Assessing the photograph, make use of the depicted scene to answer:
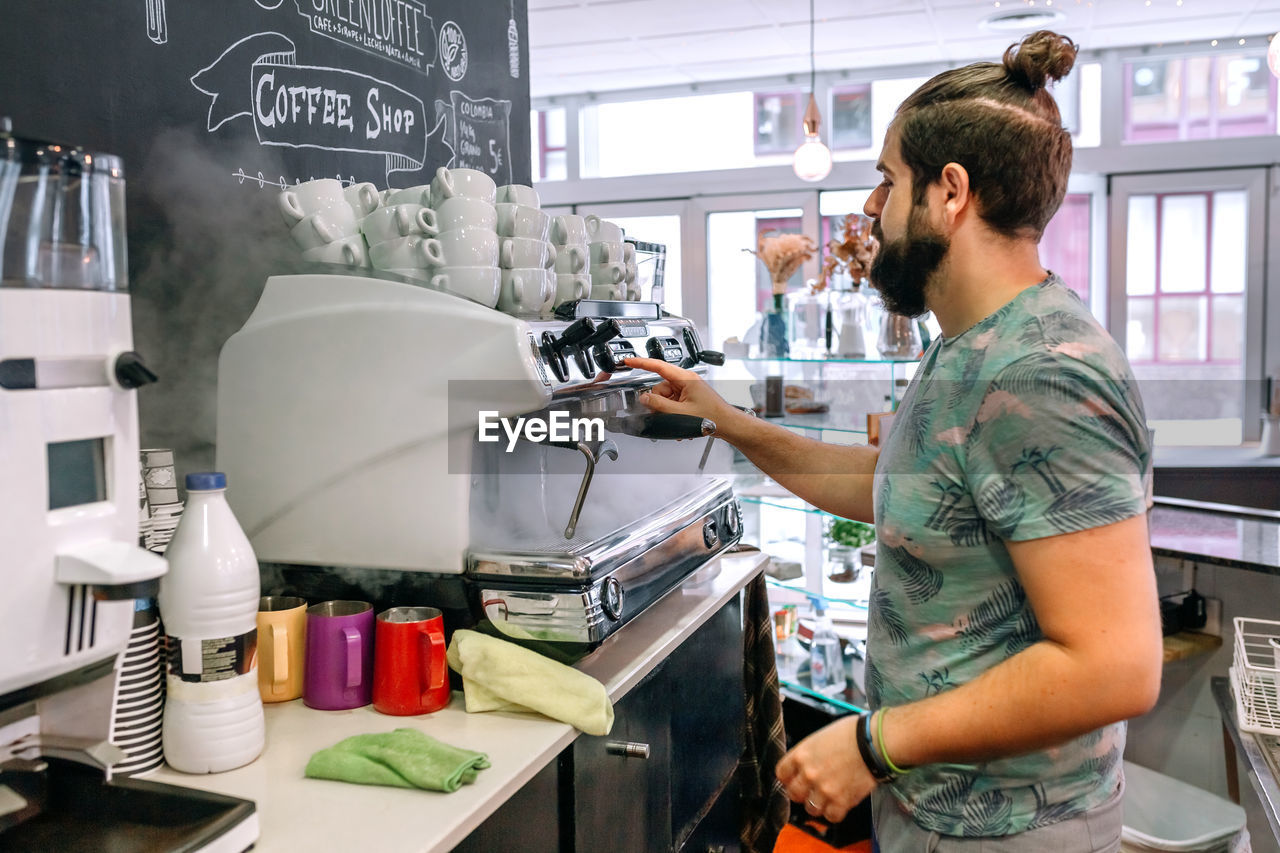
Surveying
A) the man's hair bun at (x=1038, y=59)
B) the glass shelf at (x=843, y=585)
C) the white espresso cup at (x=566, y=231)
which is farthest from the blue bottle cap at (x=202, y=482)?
the glass shelf at (x=843, y=585)

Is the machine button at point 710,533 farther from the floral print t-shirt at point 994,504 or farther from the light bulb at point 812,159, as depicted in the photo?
the light bulb at point 812,159

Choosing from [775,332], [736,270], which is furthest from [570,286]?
[736,270]

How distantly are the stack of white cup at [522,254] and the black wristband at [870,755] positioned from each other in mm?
764

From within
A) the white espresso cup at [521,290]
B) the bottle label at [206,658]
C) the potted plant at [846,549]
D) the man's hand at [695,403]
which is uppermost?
the white espresso cup at [521,290]

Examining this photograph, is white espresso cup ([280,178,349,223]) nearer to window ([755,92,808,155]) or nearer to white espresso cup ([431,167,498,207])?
white espresso cup ([431,167,498,207])

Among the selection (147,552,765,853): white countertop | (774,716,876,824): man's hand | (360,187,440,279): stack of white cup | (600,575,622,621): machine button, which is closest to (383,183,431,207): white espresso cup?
(360,187,440,279): stack of white cup

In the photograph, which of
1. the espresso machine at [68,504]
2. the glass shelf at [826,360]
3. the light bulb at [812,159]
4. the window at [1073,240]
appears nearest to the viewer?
the espresso machine at [68,504]

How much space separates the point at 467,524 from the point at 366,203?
0.52m

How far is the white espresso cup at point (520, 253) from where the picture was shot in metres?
1.49

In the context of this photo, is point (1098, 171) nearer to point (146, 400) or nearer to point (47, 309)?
point (146, 400)

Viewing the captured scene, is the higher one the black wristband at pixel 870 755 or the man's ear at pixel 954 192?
the man's ear at pixel 954 192

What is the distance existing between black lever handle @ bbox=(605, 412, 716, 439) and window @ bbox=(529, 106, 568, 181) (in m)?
5.35

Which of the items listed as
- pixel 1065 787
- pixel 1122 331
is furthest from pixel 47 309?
pixel 1122 331

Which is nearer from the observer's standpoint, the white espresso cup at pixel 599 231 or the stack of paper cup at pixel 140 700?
the stack of paper cup at pixel 140 700
